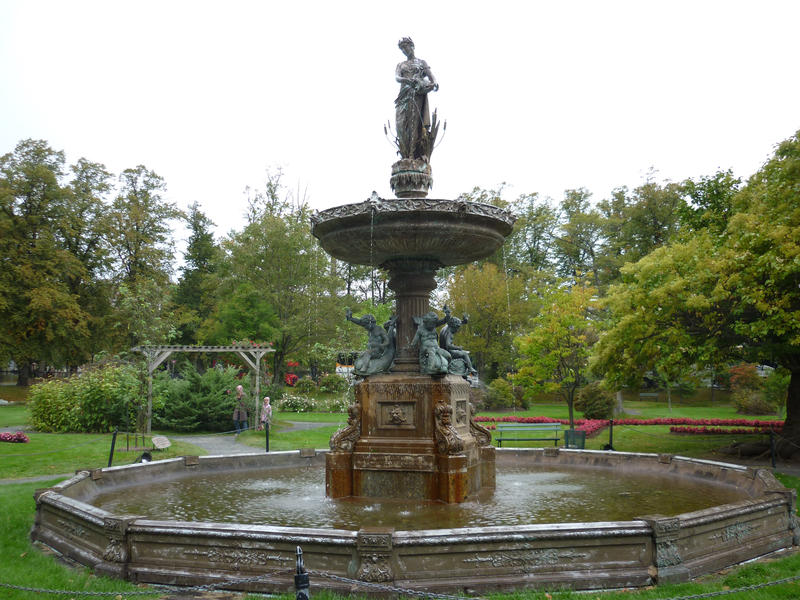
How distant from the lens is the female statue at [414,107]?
376 inches

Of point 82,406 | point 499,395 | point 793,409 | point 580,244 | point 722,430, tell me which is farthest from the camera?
point 580,244

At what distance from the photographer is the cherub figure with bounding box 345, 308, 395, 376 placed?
9.01m

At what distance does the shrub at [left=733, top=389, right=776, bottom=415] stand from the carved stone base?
27.2m

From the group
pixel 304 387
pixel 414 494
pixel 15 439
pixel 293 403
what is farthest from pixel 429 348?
pixel 304 387

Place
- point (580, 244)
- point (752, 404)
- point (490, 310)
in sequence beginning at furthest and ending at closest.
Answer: point (580, 244), point (490, 310), point (752, 404)

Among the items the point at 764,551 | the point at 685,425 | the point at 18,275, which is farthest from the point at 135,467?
the point at 18,275

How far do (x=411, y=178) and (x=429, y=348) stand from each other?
8.92ft

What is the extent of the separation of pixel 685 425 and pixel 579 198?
104ft

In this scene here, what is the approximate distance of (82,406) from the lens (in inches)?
821

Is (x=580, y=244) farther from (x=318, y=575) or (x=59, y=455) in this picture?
(x=318, y=575)

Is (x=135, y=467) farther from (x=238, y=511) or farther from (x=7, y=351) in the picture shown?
(x=7, y=351)

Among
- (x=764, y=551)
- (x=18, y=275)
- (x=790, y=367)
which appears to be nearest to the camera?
(x=764, y=551)

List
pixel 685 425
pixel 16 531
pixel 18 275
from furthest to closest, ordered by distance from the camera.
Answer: pixel 18 275, pixel 685 425, pixel 16 531

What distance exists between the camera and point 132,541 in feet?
18.3
